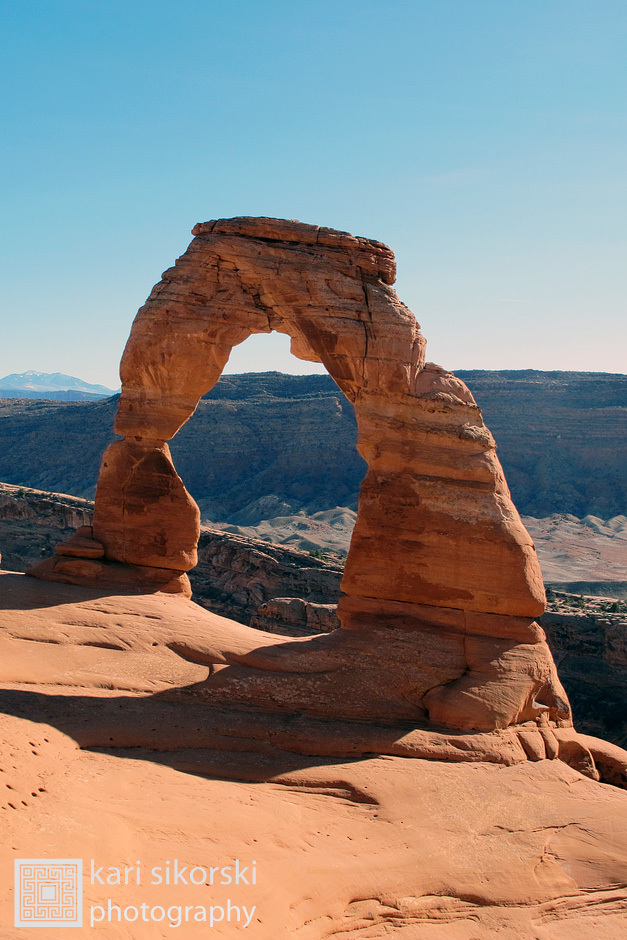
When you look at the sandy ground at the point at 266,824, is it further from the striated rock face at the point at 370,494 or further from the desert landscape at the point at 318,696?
the striated rock face at the point at 370,494

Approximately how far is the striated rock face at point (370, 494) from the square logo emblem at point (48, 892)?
19.4 ft

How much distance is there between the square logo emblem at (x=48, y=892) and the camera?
625 centimetres

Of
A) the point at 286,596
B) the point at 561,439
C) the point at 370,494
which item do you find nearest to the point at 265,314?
the point at 370,494

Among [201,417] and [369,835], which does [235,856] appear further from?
[201,417]

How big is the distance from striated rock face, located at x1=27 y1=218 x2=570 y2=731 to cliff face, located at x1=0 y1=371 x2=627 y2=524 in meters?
52.6

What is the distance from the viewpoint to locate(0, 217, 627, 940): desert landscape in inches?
358

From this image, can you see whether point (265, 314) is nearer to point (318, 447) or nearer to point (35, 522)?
point (35, 522)

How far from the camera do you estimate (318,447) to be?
256 ft

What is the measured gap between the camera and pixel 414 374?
601 inches

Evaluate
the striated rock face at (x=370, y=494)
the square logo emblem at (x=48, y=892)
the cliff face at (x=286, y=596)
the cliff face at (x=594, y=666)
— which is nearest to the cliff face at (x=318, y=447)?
the cliff face at (x=286, y=596)

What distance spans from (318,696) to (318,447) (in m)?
64.9

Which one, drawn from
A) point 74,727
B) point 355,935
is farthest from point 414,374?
point 355,935

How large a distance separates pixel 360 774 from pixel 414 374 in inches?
278

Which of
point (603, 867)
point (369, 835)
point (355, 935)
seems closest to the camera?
point (355, 935)
